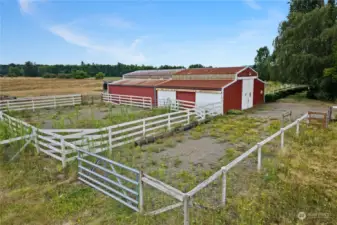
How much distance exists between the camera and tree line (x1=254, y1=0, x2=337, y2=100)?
18.6 metres

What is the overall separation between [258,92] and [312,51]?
7486mm

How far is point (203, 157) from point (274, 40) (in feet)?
70.8

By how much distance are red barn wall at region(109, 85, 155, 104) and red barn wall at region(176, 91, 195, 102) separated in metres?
2.79

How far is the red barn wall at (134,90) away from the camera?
18.0 meters

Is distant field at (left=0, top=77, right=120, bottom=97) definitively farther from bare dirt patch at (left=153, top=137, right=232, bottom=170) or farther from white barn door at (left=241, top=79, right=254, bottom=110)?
bare dirt patch at (left=153, top=137, right=232, bottom=170)

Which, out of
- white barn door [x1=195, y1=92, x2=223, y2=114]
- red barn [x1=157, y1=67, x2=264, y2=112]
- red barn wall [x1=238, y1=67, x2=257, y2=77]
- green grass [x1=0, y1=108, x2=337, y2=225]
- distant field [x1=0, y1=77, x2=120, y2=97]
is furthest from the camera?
distant field [x1=0, y1=77, x2=120, y2=97]

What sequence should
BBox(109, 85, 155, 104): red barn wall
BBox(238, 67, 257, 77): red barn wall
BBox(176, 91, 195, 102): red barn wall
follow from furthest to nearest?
BBox(109, 85, 155, 104): red barn wall, BBox(238, 67, 257, 77): red barn wall, BBox(176, 91, 195, 102): red barn wall

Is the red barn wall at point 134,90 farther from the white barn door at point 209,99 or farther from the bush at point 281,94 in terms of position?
the bush at point 281,94

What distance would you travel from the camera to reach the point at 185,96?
1543cm

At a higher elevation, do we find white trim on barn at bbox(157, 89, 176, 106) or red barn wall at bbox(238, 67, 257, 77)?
red barn wall at bbox(238, 67, 257, 77)

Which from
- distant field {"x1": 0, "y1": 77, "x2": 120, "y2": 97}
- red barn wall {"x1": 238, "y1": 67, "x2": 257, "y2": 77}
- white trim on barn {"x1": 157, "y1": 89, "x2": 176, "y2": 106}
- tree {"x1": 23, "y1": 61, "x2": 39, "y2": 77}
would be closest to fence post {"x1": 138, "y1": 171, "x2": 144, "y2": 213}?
white trim on barn {"x1": 157, "y1": 89, "x2": 176, "y2": 106}

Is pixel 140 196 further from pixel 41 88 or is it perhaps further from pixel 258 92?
pixel 41 88

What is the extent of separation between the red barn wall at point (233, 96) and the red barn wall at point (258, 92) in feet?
8.87

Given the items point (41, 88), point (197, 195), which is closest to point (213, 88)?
point (197, 195)
